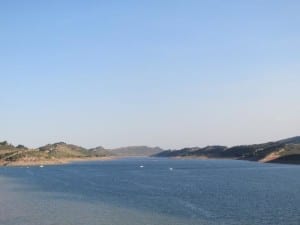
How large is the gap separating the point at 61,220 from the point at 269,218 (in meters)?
25.7

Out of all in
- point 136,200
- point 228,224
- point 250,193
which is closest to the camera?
point 228,224

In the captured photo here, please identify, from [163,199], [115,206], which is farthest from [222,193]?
[115,206]

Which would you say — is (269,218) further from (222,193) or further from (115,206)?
(222,193)

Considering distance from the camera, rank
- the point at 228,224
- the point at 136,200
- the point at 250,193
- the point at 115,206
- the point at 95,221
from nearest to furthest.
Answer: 1. the point at 228,224
2. the point at 95,221
3. the point at 115,206
4. the point at 136,200
5. the point at 250,193

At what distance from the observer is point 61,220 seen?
63.9 m

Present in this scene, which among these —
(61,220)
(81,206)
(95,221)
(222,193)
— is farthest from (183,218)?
(222,193)

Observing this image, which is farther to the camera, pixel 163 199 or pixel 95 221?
pixel 163 199

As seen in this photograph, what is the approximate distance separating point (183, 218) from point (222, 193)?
31.0 metres

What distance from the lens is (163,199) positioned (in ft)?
277

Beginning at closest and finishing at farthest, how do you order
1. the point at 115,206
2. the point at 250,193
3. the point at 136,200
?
the point at 115,206 → the point at 136,200 → the point at 250,193

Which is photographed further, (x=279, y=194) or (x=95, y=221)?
(x=279, y=194)

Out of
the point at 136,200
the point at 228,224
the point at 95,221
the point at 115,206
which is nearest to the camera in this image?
the point at 228,224

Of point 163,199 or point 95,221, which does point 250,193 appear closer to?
point 163,199

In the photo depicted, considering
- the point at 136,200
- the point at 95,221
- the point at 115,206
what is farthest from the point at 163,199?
the point at 95,221
